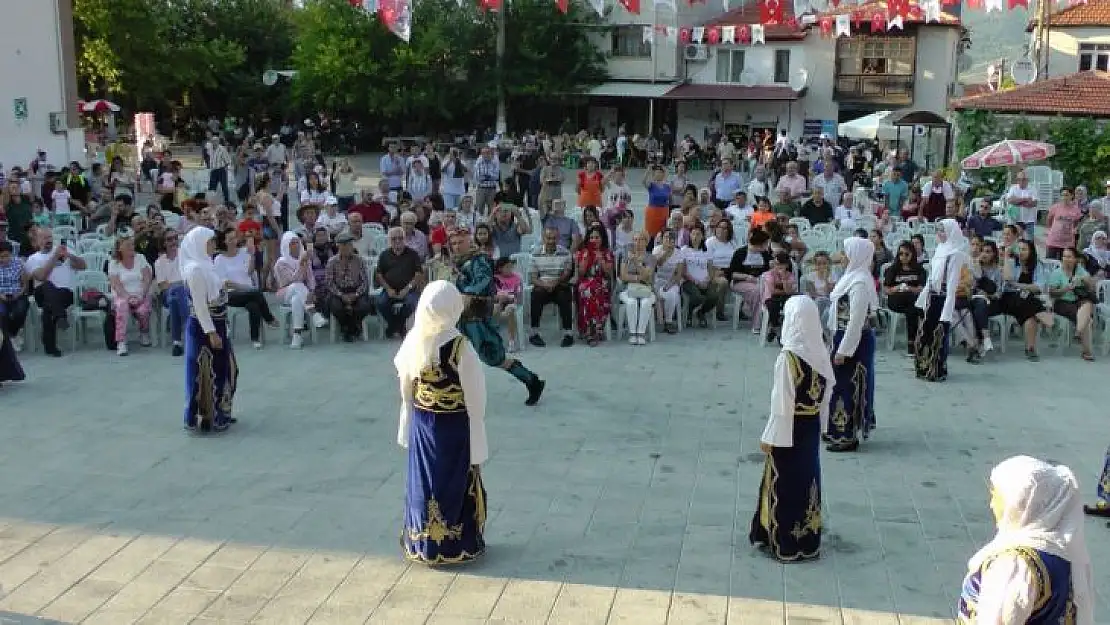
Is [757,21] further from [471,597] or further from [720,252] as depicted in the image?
[471,597]

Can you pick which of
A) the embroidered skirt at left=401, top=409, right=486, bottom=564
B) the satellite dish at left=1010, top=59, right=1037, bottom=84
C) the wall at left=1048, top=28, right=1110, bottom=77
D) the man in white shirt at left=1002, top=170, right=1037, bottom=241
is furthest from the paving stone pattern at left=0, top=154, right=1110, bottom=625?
the wall at left=1048, top=28, right=1110, bottom=77

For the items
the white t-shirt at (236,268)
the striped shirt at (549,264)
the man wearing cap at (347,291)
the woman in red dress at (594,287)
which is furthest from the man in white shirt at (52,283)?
the woman in red dress at (594,287)

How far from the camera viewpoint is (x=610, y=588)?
5.54m

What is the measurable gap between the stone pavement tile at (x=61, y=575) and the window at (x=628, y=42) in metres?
35.0

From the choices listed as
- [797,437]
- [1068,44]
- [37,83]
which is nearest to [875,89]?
[1068,44]

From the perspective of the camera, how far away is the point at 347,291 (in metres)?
11.3

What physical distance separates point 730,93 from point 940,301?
29.2 metres

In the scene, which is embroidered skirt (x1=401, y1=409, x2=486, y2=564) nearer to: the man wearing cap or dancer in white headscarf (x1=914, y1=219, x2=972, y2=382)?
dancer in white headscarf (x1=914, y1=219, x2=972, y2=382)

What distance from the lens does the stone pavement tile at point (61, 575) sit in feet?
17.5

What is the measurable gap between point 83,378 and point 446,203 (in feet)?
30.3

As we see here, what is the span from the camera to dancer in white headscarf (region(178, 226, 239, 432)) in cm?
776

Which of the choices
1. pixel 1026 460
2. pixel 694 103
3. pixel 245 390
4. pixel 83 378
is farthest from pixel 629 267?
pixel 694 103

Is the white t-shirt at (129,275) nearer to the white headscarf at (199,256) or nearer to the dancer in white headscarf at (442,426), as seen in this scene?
the white headscarf at (199,256)

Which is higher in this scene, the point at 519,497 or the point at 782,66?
the point at 782,66
